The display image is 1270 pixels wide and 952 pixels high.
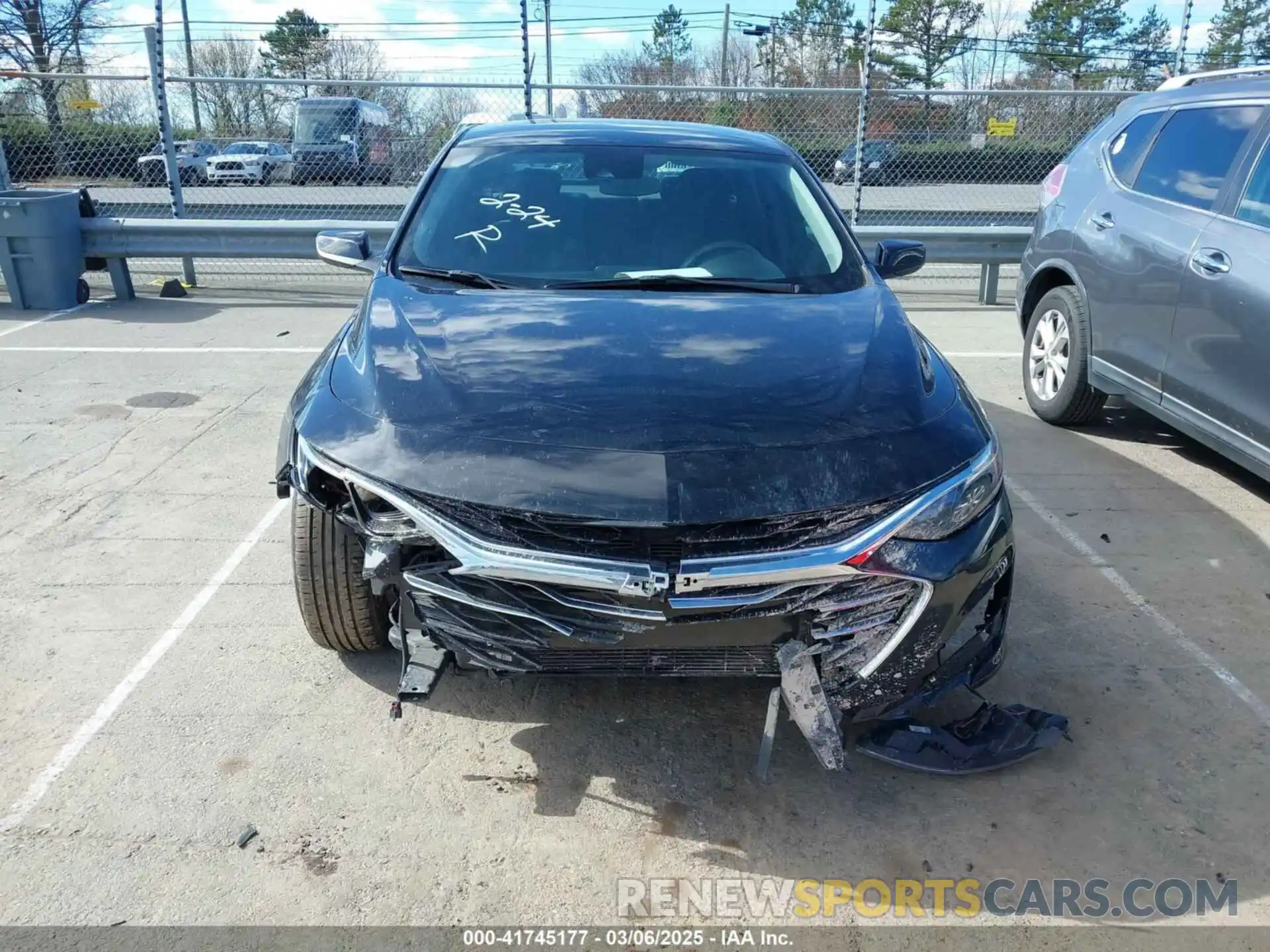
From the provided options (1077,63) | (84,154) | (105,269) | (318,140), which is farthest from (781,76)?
(105,269)

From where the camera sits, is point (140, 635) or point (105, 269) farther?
point (105, 269)

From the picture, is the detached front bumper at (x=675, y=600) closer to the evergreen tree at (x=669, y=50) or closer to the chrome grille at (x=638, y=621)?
the chrome grille at (x=638, y=621)

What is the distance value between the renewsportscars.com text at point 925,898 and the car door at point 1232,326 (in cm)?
240

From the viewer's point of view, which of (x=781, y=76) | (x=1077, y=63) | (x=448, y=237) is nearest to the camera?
(x=448, y=237)

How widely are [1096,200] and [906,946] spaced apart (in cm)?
444

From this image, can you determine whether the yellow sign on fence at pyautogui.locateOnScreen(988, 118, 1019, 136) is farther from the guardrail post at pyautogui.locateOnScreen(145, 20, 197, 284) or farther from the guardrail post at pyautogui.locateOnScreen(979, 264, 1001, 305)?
the guardrail post at pyautogui.locateOnScreen(145, 20, 197, 284)

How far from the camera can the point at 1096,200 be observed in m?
5.42

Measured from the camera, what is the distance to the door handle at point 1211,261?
4.34 meters

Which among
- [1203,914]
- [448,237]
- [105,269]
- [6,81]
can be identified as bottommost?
[1203,914]

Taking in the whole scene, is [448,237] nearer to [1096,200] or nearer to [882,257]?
[882,257]

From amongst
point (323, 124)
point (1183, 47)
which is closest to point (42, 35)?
point (323, 124)

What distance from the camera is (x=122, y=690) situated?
318cm

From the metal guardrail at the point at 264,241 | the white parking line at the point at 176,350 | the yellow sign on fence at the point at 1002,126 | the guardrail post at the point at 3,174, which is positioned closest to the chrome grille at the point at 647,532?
the white parking line at the point at 176,350

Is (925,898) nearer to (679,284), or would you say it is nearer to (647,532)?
(647,532)
